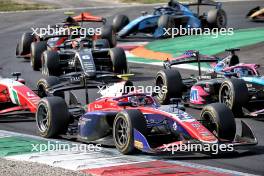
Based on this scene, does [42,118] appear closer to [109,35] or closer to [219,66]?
[219,66]

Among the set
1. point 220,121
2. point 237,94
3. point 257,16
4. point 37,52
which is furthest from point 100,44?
point 257,16

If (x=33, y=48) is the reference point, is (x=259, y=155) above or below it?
below

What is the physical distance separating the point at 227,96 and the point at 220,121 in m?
4.34

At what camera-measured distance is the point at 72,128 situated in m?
17.0

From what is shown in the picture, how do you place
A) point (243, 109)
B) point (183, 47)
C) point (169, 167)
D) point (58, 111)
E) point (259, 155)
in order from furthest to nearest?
point (183, 47)
point (243, 109)
point (58, 111)
point (259, 155)
point (169, 167)

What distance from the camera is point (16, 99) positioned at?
19.4 metres

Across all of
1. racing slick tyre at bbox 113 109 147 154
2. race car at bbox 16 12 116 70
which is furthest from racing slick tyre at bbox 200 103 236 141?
race car at bbox 16 12 116 70

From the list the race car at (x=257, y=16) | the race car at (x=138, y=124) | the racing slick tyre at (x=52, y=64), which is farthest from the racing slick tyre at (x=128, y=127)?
the race car at (x=257, y=16)

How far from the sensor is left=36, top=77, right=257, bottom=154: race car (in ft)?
49.0

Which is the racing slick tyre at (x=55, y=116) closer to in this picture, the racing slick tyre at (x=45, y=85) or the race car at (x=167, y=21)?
the racing slick tyre at (x=45, y=85)

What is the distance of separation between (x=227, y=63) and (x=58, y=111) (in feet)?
22.4

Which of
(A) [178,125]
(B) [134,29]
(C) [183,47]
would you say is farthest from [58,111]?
(B) [134,29]

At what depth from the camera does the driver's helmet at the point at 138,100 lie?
16.1m

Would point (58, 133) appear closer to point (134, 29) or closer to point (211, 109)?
point (211, 109)
